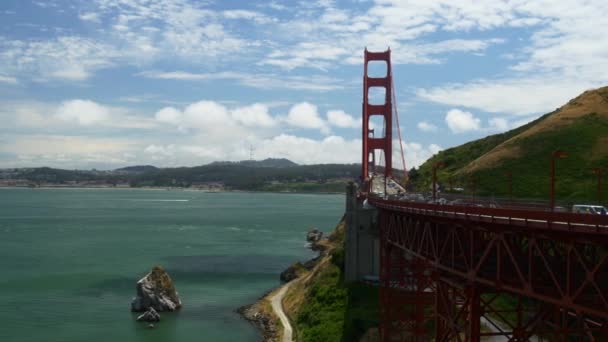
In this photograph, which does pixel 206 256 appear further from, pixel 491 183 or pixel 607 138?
pixel 607 138

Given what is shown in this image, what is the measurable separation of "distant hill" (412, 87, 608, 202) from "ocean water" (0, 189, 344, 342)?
20.5 m

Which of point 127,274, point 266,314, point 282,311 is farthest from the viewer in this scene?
point 127,274

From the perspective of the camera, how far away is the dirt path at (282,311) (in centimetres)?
3791

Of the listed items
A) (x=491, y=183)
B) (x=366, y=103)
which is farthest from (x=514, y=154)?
(x=366, y=103)

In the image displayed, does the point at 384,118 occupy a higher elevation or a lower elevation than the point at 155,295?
higher

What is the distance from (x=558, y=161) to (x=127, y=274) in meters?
42.4

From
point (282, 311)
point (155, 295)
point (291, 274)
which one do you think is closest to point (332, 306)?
point (282, 311)

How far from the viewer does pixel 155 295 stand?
46438 mm

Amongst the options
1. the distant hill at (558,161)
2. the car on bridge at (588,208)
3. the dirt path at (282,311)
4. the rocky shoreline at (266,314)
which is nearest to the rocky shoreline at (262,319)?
the rocky shoreline at (266,314)

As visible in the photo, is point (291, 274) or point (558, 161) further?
point (291, 274)

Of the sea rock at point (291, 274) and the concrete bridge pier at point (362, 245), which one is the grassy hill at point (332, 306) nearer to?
the concrete bridge pier at point (362, 245)

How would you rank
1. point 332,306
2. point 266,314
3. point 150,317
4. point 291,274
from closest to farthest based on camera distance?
point 332,306 < point 150,317 < point 266,314 < point 291,274

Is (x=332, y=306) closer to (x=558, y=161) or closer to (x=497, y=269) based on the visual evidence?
(x=497, y=269)

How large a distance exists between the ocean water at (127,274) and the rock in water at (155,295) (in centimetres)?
101
